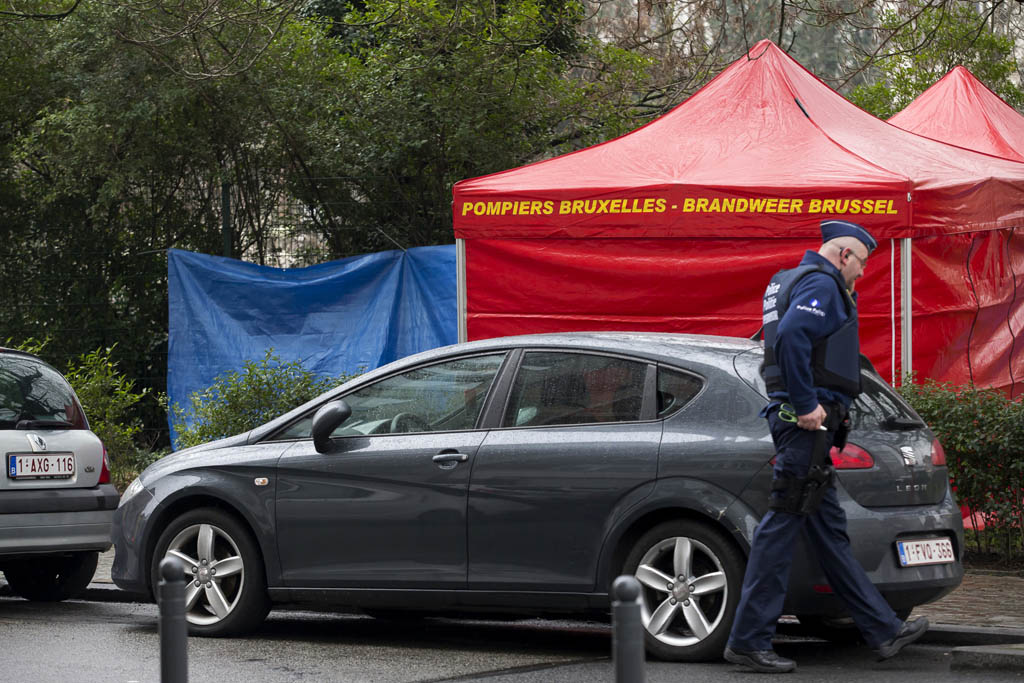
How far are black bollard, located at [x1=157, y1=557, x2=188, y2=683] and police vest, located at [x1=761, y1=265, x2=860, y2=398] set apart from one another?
3.00m

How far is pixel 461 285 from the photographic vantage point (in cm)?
1118

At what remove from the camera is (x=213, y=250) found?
1582 cm

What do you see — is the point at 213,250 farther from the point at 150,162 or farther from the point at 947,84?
the point at 947,84

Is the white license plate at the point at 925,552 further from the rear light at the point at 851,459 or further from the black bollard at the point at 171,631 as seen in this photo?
the black bollard at the point at 171,631

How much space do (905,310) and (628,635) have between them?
7.24 m

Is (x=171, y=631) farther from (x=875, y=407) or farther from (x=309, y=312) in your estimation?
(x=309, y=312)

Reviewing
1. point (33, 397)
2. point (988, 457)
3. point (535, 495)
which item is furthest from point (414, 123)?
point (535, 495)

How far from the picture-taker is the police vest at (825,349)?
245 inches

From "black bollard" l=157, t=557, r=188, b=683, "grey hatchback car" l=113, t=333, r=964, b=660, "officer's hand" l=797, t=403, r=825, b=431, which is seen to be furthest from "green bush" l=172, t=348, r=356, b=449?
"black bollard" l=157, t=557, r=188, b=683

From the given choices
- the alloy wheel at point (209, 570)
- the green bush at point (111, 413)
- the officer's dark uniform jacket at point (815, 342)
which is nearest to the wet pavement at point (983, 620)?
the officer's dark uniform jacket at point (815, 342)

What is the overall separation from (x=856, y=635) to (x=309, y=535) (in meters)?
2.79

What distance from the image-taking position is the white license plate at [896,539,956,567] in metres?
6.25

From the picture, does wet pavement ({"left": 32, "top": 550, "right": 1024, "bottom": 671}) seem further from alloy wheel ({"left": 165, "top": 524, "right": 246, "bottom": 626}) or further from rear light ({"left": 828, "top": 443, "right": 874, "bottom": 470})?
alloy wheel ({"left": 165, "top": 524, "right": 246, "bottom": 626})

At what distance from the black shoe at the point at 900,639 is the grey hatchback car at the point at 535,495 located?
12 cm
